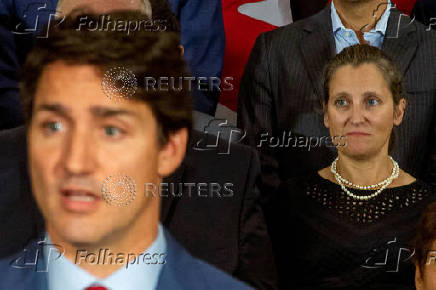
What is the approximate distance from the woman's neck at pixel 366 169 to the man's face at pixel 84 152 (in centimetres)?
37

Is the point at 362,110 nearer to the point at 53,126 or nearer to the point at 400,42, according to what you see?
the point at 400,42

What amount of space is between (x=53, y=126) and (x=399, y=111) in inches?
22.7

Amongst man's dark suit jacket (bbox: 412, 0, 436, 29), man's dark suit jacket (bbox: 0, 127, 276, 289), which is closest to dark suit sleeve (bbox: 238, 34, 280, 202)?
man's dark suit jacket (bbox: 0, 127, 276, 289)

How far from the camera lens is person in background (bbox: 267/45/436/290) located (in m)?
1.19

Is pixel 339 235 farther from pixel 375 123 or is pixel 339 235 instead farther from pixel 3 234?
pixel 3 234

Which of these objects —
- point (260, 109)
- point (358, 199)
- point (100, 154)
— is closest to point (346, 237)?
point (358, 199)

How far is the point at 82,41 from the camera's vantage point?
37.1 inches

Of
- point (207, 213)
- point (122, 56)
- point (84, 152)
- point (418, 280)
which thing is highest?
point (122, 56)

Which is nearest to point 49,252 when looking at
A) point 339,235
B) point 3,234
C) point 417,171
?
point 3,234

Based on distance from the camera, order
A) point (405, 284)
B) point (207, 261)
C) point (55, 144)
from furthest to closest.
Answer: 1. point (405, 284)
2. point (207, 261)
3. point (55, 144)

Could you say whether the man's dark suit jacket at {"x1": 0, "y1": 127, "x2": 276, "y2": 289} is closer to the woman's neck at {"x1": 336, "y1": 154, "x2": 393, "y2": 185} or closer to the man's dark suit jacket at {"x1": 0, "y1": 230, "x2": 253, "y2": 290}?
the man's dark suit jacket at {"x1": 0, "y1": 230, "x2": 253, "y2": 290}

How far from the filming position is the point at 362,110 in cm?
119

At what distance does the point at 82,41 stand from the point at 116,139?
0.42 ft

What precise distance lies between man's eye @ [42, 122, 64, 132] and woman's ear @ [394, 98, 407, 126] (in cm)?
56
